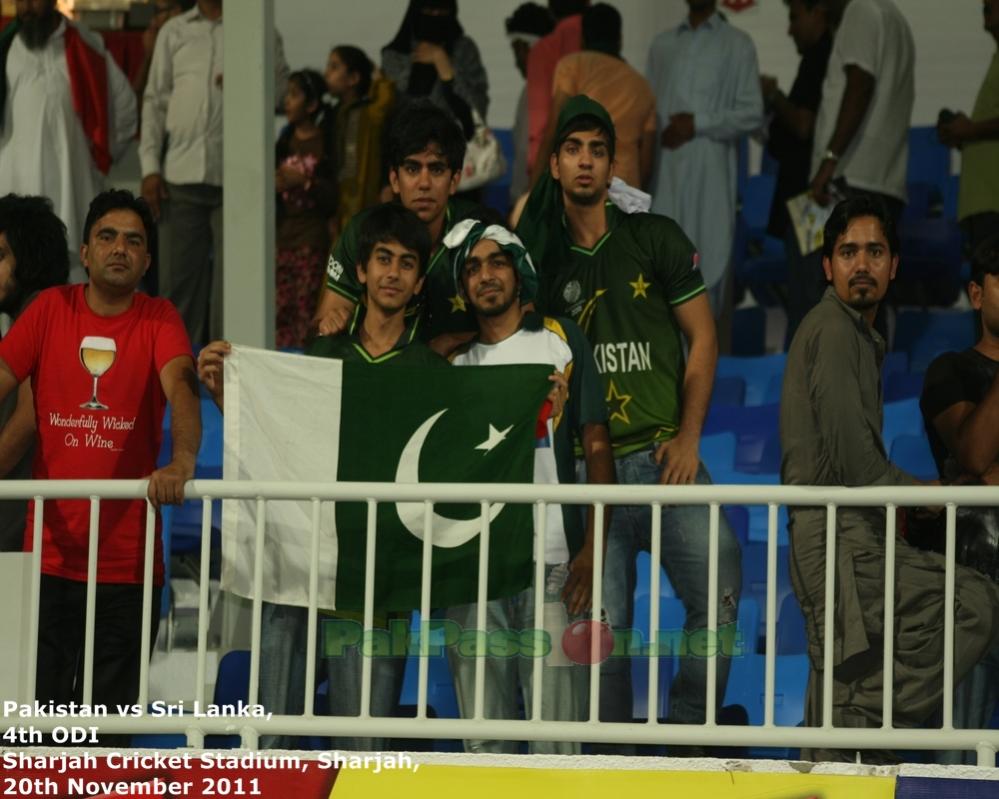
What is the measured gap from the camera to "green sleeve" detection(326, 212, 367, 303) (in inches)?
246

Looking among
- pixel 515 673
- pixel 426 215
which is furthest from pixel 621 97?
pixel 515 673

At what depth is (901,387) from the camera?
9.18 meters

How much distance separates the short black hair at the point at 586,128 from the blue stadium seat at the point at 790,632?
5.20 feet

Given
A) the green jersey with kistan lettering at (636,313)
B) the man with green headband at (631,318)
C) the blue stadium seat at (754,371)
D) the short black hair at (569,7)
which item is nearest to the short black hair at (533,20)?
the short black hair at (569,7)

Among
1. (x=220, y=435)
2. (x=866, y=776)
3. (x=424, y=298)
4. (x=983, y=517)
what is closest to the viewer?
(x=866, y=776)

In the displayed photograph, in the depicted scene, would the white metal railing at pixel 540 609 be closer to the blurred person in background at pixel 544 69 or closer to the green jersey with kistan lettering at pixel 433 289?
the green jersey with kistan lettering at pixel 433 289

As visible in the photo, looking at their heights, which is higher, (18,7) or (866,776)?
(18,7)

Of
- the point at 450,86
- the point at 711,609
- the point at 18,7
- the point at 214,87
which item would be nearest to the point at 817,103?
the point at 450,86

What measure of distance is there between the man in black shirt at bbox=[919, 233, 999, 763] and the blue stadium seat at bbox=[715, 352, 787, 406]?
3.53 m

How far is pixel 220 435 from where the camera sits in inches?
326

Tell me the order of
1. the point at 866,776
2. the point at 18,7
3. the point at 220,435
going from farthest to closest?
the point at 18,7 → the point at 220,435 → the point at 866,776

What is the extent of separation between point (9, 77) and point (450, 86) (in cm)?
203

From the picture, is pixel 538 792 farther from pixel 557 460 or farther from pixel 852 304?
pixel 852 304

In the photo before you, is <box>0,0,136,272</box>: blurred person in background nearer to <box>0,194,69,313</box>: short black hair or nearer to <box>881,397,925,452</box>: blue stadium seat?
<box>0,194,69,313</box>: short black hair
